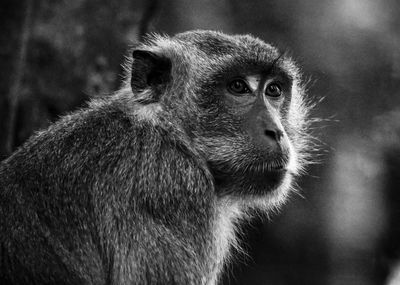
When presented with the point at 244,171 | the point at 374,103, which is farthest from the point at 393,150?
the point at 244,171

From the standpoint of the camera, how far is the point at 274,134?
6809 mm

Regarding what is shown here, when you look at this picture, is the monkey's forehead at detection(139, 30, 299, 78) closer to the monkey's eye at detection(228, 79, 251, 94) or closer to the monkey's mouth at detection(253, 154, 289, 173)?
the monkey's eye at detection(228, 79, 251, 94)

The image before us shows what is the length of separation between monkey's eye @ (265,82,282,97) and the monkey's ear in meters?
1.04

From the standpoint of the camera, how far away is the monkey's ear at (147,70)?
6.97 m

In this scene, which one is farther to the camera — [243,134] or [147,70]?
[147,70]

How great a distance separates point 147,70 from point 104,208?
1.41 metres

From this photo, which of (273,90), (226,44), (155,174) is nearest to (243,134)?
(273,90)

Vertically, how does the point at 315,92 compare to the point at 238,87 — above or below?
below

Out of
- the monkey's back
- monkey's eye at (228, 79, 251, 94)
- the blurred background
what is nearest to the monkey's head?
monkey's eye at (228, 79, 251, 94)

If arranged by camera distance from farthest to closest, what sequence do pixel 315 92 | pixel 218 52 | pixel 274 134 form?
pixel 315 92 < pixel 218 52 < pixel 274 134

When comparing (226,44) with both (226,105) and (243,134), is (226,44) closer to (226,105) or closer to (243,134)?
(226,105)

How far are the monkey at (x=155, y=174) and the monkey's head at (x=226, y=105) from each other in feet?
0.03

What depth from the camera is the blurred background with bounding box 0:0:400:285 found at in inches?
395

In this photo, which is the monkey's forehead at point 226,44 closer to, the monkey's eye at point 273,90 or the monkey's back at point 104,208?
the monkey's eye at point 273,90
